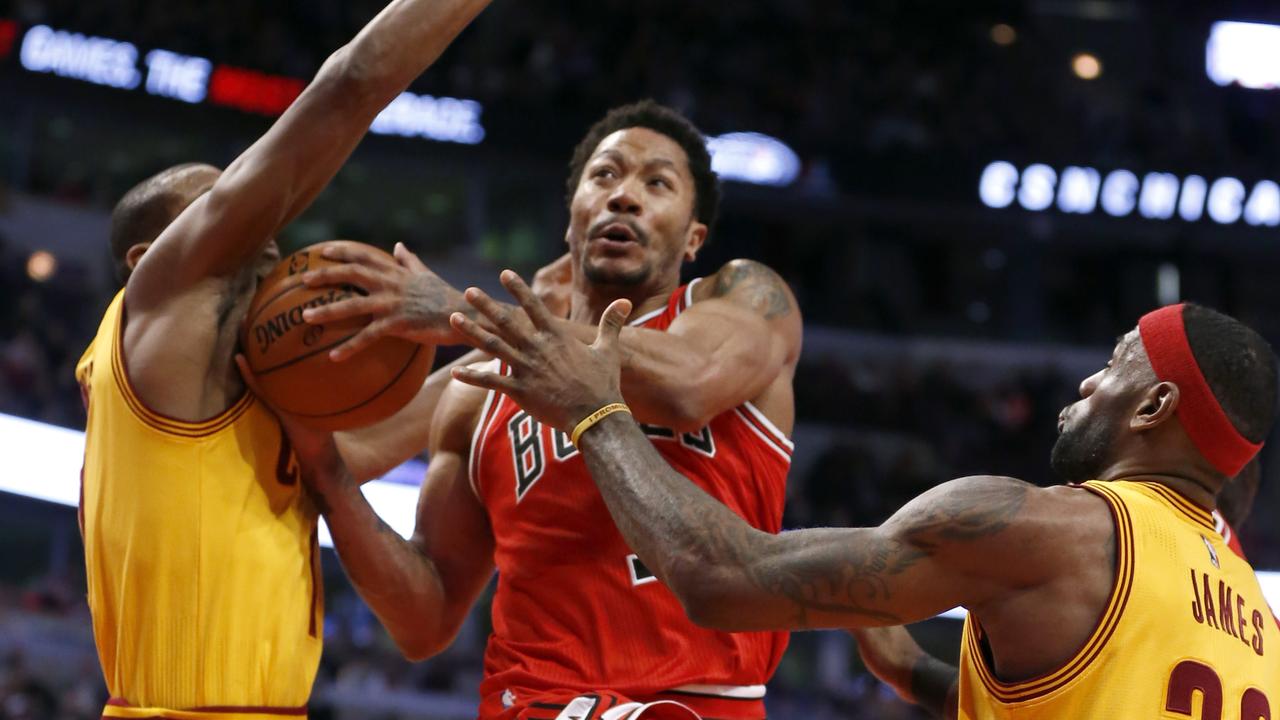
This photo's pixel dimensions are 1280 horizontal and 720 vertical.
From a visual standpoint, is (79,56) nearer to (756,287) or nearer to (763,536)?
(756,287)

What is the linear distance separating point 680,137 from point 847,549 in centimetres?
172

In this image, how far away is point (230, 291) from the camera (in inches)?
118

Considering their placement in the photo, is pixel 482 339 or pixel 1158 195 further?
pixel 1158 195

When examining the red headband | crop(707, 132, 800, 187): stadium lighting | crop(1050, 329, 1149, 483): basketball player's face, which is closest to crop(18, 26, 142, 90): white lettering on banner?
crop(707, 132, 800, 187): stadium lighting

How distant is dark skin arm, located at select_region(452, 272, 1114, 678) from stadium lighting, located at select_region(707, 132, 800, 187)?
49.9 ft

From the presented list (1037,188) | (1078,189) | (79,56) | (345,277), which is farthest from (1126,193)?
(345,277)

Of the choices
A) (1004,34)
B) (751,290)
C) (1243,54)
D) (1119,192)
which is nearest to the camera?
(751,290)

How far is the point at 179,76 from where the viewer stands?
52.7 feet

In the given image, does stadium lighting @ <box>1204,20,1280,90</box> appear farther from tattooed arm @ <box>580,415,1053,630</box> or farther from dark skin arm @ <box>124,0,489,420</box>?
dark skin arm @ <box>124,0,489,420</box>

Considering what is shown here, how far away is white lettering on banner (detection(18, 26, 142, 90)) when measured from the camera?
611 inches

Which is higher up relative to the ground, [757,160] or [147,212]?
[757,160]

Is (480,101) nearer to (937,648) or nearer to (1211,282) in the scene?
(937,648)

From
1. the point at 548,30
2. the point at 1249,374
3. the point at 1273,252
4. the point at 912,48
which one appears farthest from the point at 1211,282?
the point at 1249,374

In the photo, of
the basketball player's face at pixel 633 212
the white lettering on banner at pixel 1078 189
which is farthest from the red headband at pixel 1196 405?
the white lettering on banner at pixel 1078 189
